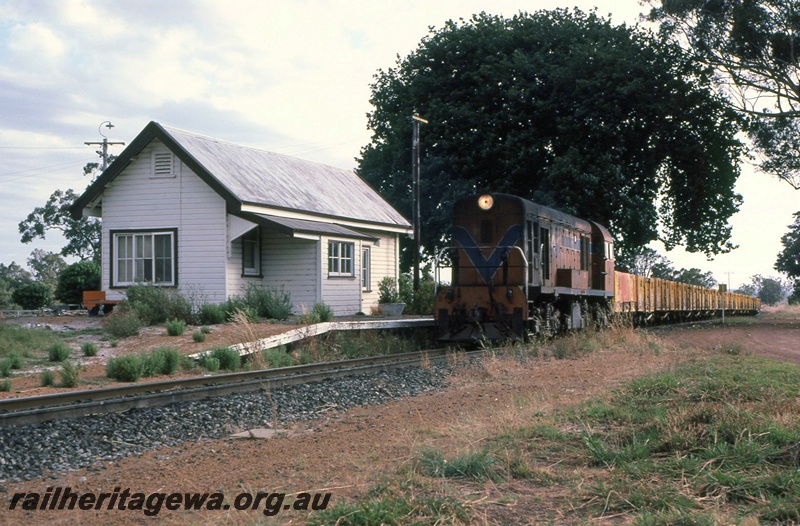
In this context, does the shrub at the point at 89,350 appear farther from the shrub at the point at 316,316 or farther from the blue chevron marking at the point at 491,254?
the blue chevron marking at the point at 491,254

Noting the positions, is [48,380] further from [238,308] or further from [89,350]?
[238,308]

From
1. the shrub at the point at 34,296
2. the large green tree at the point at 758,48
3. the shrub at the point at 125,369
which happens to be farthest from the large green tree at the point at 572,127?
the shrub at the point at 125,369

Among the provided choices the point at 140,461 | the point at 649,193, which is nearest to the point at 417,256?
the point at 649,193

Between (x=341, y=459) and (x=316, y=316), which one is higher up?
(x=316, y=316)

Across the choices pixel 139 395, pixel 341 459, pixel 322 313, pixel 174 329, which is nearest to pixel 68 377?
pixel 139 395

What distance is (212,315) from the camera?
20.4 meters

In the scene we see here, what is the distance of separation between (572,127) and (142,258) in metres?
18.2

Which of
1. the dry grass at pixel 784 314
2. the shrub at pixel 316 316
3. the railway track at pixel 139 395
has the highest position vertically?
the shrub at pixel 316 316

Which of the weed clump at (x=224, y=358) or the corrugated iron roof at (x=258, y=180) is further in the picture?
the corrugated iron roof at (x=258, y=180)

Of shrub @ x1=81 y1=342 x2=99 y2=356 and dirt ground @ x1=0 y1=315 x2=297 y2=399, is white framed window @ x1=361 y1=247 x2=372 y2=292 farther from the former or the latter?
shrub @ x1=81 y1=342 x2=99 y2=356

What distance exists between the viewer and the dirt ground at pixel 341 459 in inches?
189

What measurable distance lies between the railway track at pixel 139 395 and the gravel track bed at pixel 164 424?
6.9 inches

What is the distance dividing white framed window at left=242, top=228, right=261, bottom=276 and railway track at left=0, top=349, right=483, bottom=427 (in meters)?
11.0

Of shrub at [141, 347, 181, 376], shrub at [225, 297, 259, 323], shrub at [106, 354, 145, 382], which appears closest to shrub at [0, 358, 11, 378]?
shrub at [106, 354, 145, 382]
